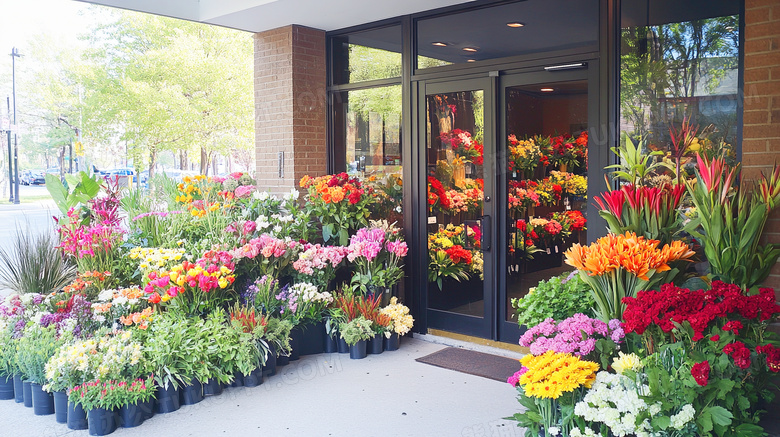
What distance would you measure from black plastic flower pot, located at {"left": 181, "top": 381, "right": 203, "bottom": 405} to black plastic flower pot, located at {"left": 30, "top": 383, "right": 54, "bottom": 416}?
2.73 feet

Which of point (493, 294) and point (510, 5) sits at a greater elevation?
point (510, 5)

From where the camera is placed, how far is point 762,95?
3686 millimetres

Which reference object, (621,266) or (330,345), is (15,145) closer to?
(330,345)

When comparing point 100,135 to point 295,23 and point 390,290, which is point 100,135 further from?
point 390,290

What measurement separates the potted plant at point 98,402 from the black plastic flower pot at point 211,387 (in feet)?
2.14

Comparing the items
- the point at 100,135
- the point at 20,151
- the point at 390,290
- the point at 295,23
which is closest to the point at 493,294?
the point at 390,290

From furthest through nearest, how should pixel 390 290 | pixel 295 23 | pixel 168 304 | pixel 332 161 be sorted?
1. pixel 332 161
2. pixel 295 23
3. pixel 390 290
4. pixel 168 304

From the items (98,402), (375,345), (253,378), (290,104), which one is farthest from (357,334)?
(290,104)

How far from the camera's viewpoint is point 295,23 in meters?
6.32

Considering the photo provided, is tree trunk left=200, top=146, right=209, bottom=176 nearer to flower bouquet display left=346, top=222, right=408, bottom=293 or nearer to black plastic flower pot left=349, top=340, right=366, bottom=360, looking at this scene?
flower bouquet display left=346, top=222, right=408, bottom=293

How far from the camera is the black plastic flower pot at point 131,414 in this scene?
3.75m

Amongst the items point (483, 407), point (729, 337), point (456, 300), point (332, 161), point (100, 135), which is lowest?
point (483, 407)

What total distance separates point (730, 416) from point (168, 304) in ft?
12.2

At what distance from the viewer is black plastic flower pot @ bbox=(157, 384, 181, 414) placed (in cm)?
398
